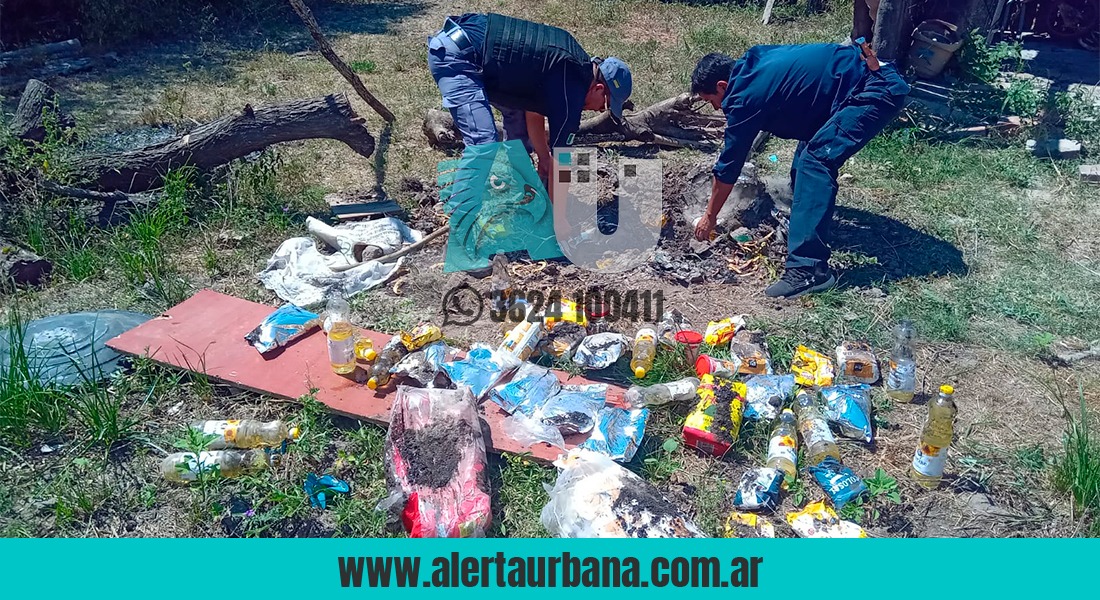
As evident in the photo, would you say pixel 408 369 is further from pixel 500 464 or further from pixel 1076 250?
pixel 1076 250

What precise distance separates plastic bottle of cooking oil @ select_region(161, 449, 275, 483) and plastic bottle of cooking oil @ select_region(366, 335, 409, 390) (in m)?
0.60

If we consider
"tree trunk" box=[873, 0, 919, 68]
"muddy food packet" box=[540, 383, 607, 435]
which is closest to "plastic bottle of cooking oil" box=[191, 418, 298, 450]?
"muddy food packet" box=[540, 383, 607, 435]

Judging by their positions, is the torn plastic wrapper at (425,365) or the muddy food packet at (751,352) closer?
the torn plastic wrapper at (425,365)

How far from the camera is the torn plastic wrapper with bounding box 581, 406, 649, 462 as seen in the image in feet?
10.7

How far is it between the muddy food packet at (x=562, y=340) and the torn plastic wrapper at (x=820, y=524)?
4.41 ft

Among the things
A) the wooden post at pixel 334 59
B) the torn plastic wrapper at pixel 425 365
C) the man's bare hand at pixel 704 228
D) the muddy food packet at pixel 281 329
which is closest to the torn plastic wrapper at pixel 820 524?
the torn plastic wrapper at pixel 425 365

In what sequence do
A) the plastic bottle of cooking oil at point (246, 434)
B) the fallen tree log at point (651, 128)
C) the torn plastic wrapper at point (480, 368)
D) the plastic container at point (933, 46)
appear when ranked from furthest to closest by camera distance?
the plastic container at point (933, 46)
the fallen tree log at point (651, 128)
the torn plastic wrapper at point (480, 368)
the plastic bottle of cooking oil at point (246, 434)

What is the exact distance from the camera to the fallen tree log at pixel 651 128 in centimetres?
660

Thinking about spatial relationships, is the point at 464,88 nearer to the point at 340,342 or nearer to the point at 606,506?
the point at 340,342

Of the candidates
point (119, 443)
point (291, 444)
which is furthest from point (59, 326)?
point (291, 444)

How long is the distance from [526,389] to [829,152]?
2.32 m

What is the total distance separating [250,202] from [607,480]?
3535 millimetres

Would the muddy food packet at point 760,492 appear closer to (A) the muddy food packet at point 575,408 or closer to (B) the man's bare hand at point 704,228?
(A) the muddy food packet at point 575,408

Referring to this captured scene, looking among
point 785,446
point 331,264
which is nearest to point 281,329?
point 331,264
